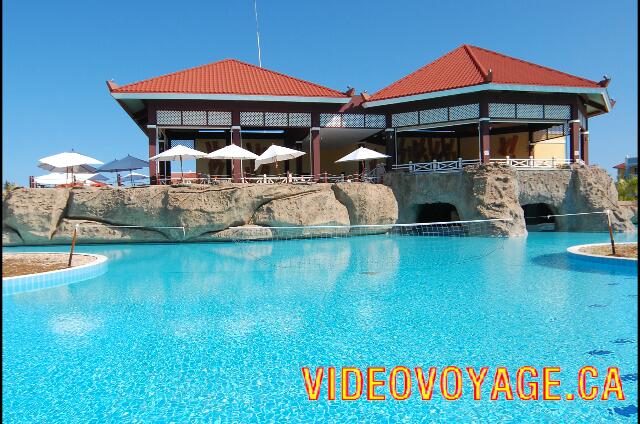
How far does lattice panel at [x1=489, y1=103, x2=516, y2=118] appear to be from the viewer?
851 inches

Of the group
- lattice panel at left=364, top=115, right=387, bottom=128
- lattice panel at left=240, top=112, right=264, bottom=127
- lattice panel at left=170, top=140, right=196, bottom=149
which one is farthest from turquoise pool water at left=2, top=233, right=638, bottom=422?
lattice panel at left=170, top=140, right=196, bottom=149

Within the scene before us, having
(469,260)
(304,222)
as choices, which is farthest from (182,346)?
(304,222)

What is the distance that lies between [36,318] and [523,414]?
7791 millimetres

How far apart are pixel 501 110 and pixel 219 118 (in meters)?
13.9

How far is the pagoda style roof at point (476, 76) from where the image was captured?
2129cm

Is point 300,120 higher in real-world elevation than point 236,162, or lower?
higher

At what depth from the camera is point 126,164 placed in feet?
78.7

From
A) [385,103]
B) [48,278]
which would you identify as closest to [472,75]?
[385,103]

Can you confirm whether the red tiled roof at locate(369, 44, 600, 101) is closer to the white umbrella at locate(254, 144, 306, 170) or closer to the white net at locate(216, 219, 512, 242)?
the white umbrella at locate(254, 144, 306, 170)

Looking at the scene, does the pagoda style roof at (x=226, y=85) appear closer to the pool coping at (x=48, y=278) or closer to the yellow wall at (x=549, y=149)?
the pool coping at (x=48, y=278)

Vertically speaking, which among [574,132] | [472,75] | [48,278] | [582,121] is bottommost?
[48,278]

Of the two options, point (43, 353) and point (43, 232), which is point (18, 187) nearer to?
point (43, 232)

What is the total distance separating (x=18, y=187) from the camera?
717 inches

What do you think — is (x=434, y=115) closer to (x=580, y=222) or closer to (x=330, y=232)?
(x=330, y=232)
